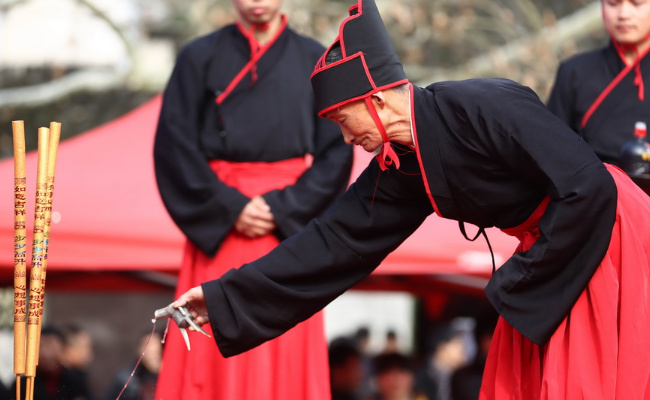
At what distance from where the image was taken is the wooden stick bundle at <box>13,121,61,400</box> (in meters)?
2.85

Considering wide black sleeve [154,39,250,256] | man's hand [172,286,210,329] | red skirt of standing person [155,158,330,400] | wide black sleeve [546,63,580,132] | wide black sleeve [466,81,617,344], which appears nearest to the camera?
wide black sleeve [466,81,617,344]

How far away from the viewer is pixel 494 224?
2957mm

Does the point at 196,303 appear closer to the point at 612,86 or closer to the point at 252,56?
the point at 252,56

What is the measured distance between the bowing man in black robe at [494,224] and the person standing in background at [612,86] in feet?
3.78

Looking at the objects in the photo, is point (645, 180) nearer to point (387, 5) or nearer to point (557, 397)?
point (557, 397)

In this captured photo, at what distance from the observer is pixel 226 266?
3877 mm

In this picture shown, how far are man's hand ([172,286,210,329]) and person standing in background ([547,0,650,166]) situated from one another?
170 cm

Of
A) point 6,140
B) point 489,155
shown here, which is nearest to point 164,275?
point 489,155

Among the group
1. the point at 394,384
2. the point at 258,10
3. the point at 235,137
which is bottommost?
the point at 394,384

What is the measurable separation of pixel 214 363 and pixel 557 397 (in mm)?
1511

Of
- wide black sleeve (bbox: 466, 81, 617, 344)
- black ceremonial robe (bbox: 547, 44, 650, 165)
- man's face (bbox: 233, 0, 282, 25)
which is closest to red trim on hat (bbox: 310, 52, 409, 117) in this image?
wide black sleeve (bbox: 466, 81, 617, 344)

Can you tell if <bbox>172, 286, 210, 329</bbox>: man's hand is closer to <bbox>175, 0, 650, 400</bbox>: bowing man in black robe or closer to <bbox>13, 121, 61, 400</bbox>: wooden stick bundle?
<bbox>175, 0, 650, 400</bbox>: bowing man in black robe

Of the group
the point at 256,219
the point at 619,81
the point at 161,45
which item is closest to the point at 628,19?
the point at 619,81

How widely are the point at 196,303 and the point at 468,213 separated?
2.65ft
